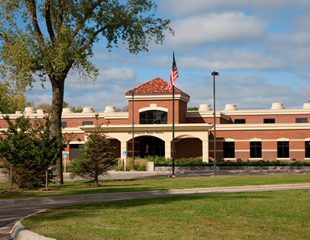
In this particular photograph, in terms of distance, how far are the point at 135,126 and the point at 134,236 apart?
46.8m

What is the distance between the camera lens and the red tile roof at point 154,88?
60.2m

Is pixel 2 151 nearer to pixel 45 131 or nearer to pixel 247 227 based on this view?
pixel 45 131

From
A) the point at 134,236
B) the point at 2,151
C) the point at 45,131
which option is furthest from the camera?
the point at 45,131

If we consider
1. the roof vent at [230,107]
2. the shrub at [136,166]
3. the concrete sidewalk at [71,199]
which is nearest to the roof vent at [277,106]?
the roof vent at [230,107]

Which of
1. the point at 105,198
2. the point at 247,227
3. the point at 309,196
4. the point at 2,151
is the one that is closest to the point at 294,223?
the point at 247,227

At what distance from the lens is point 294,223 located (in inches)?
449

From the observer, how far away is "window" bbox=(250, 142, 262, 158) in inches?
2280

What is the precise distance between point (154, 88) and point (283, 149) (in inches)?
661

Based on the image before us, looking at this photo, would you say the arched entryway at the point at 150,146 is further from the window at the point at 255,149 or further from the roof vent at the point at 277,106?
the roof vent at the point at 277,106

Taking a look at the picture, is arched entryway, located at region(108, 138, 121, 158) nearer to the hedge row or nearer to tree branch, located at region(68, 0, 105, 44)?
the hedge row

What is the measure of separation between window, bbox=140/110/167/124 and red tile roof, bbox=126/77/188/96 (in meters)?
2.29

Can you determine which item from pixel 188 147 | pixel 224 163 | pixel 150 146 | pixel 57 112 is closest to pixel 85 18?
pixel 57 112

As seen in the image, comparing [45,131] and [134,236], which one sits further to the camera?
[45,131]

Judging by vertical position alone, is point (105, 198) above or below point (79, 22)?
below
